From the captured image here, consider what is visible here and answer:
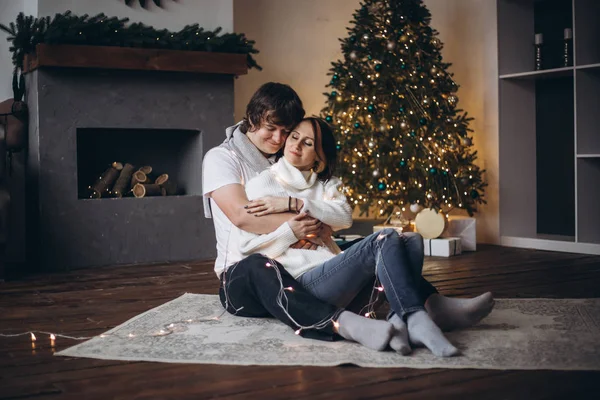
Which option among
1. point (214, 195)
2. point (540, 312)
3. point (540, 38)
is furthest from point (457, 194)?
point (214, 195)

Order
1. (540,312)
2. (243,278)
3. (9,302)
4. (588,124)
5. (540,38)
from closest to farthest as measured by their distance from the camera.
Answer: (243,278), (540,312), (9,302), (588,124), (540,38)

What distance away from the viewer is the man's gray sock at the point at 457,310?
2.42m

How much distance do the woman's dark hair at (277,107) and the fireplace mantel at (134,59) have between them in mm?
1890

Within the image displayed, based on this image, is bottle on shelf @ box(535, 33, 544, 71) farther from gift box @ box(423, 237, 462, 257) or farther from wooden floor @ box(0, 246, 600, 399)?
wooden floor @ box(0, 246, 600, 399)

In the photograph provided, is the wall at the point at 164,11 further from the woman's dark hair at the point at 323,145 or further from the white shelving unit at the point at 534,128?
the woman's dark hair at the point at 323,145

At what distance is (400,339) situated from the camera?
7.11ft

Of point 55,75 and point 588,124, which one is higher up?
point 55,75

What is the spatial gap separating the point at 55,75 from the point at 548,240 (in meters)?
3.26

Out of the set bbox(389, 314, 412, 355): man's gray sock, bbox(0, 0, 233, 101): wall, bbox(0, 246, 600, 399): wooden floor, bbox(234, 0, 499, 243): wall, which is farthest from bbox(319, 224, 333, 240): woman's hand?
bbox(234, 0, 499, 243): wall

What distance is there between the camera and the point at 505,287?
347 centimetres

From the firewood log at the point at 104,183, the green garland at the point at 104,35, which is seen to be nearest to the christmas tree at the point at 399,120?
the green garland at the point at 104,35

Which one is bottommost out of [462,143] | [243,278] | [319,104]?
[243,278]

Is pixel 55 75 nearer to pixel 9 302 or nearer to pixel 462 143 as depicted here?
pixel 9 302

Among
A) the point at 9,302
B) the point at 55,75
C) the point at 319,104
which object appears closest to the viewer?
the point at 9,302
